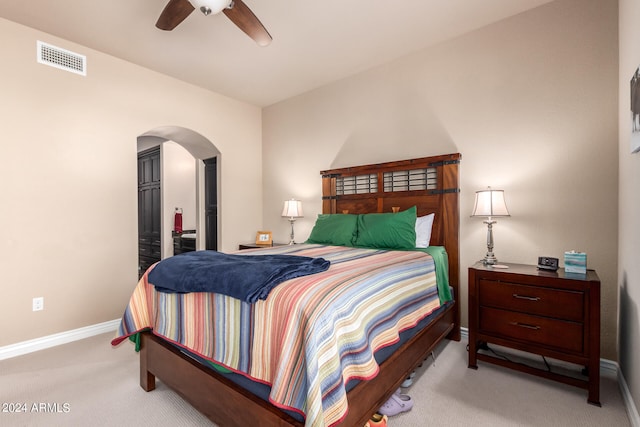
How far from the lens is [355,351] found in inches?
51.5

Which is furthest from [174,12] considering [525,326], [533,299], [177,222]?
[177,222]

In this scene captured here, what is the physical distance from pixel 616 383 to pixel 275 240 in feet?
12.2

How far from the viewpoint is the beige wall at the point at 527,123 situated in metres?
2.19

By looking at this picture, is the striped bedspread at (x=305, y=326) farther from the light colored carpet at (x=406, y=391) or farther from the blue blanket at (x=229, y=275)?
the light colored carpet at (x=406, y=391)

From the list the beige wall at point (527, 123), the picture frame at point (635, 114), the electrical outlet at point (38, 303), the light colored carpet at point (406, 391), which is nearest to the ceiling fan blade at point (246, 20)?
the beige wall at point (527, 123)

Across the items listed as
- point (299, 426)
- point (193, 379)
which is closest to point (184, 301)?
point (193, 379)

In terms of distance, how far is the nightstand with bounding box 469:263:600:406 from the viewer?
182 cm

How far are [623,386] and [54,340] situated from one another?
4423mm

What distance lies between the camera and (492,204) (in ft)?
7.75

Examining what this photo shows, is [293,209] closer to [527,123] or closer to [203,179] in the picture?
[203,179]

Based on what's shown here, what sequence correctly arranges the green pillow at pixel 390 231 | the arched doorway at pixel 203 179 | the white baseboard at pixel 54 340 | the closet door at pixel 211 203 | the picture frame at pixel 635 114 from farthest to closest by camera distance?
the closet door at pixel 211 203 → the arched doorway at pixel 203 179 → the green pillow at pixel 390 231 → the white baseboard at pixel 54 340 → the picture frame at pixel 635 114

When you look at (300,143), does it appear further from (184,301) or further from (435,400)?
(435,400)

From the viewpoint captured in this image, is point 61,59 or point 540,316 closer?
point 540,316

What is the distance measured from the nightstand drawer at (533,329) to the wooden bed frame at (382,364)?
35 cm
